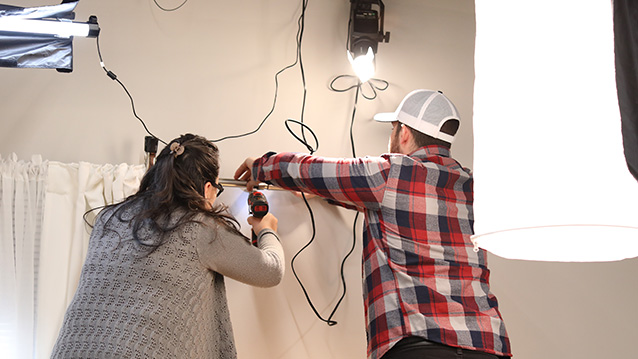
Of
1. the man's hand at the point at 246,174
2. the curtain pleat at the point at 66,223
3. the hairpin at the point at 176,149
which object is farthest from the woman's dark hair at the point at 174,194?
the curtain pleat at the point at 66,223

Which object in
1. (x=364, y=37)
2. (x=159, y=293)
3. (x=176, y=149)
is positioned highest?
(x=364, y=37)

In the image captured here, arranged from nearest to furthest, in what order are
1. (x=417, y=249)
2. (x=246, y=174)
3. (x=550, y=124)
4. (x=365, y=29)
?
1. (x=550, y=124)
2. (x=417, y=249)
3. (x=246, y=174)
4. (x=365, y=29)

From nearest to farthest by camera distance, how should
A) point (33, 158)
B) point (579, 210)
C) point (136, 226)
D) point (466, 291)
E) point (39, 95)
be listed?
point (579, 210) → point (136, 226) → point (466, 291) → point (33, 158) → point (39, 95)

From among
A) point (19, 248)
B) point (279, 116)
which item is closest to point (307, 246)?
point (279, 116)

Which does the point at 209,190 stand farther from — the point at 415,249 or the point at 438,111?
the point at 438,111

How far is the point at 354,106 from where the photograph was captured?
2.29 meters

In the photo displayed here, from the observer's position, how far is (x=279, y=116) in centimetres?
221

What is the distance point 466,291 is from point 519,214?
1069 millimetres

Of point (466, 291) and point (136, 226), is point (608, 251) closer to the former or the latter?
point (466, 291)

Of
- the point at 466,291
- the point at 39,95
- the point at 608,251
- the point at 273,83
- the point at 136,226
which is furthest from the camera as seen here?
the point at 273,83

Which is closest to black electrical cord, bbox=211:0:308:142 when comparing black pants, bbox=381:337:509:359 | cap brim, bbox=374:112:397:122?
cap brim, bbox=374:112:397:122

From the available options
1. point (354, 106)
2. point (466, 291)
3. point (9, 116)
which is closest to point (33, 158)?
point (9, 116)

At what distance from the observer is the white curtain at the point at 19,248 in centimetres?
177

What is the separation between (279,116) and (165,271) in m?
0.92
